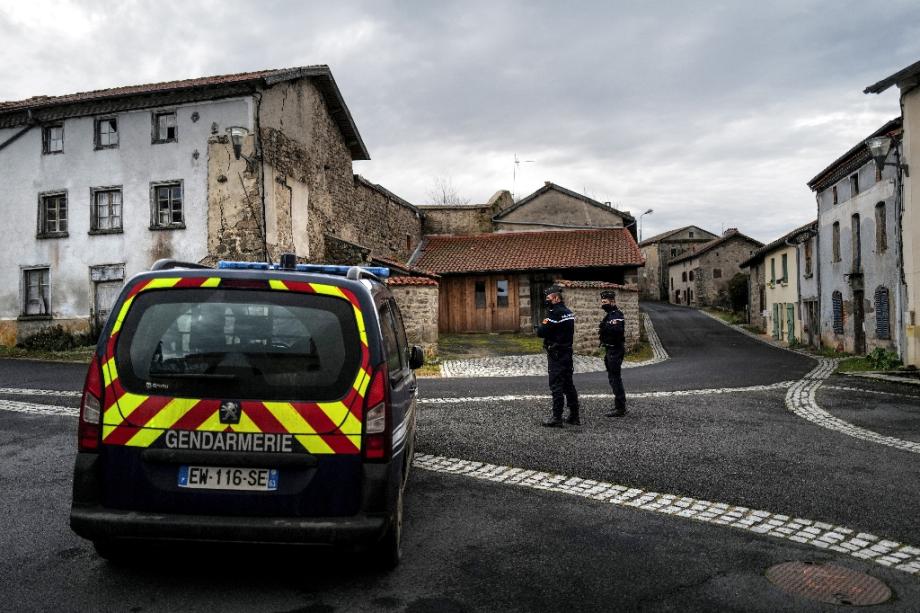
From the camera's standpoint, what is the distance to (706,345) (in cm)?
2822

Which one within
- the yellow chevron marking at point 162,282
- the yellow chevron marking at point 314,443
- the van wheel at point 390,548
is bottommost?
the van wheel at point 390,548

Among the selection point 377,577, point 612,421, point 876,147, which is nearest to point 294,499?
point 377,577

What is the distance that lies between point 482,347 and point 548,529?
1751 centimetres

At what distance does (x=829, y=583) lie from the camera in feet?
12.6

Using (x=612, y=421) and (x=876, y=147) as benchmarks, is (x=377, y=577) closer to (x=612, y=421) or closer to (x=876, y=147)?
(x=612, y=421)

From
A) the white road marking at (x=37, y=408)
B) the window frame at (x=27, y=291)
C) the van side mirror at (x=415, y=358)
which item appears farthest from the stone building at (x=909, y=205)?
the window frame at (x=27, y=291)

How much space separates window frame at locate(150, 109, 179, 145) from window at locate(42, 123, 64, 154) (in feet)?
11.7

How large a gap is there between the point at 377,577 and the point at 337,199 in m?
23.6

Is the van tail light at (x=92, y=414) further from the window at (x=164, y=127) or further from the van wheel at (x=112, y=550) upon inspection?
the window at (x=164, y=127)

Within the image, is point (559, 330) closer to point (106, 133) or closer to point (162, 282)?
point (162, 282)

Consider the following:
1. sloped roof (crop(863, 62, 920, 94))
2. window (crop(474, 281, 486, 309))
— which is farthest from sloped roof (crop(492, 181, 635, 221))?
sloped roof (crop(863, 62, 920, 94))

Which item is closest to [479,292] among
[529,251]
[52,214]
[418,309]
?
[529,251]

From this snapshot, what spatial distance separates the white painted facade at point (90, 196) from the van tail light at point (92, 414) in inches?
724

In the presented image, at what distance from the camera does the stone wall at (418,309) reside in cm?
1841
